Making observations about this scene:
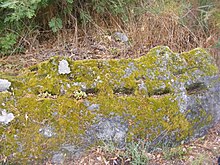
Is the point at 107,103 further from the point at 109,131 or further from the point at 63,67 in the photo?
the point at 63,67

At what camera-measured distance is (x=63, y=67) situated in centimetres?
252

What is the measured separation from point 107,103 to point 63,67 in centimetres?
53

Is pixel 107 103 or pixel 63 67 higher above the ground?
pixel 63 67

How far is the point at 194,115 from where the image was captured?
260 centimetres

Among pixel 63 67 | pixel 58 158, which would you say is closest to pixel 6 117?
pixel 58 158

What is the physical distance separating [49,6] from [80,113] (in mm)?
2035

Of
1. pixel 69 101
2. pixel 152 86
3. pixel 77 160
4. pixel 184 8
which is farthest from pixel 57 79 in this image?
pixel 184 8

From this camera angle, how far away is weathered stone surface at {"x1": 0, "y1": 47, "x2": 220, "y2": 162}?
7.43 feet

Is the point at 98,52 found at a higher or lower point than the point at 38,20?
lower

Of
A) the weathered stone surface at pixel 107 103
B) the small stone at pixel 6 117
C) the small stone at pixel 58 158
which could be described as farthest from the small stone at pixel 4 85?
the small stone at pixel 58 158

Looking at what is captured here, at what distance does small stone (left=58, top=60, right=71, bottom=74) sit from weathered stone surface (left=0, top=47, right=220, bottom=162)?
0.01 m

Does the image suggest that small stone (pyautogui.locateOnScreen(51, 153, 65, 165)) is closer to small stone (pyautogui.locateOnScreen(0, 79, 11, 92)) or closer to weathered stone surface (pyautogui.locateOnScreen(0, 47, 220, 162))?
weathered stone surface (pyautogui.locateOnScreen(0, 47, 220, 162))

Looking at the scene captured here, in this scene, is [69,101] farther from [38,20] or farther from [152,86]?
[38,20]

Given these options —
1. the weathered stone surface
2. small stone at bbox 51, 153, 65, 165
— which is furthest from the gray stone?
small stone at bbox 51, 153, 65, 165
